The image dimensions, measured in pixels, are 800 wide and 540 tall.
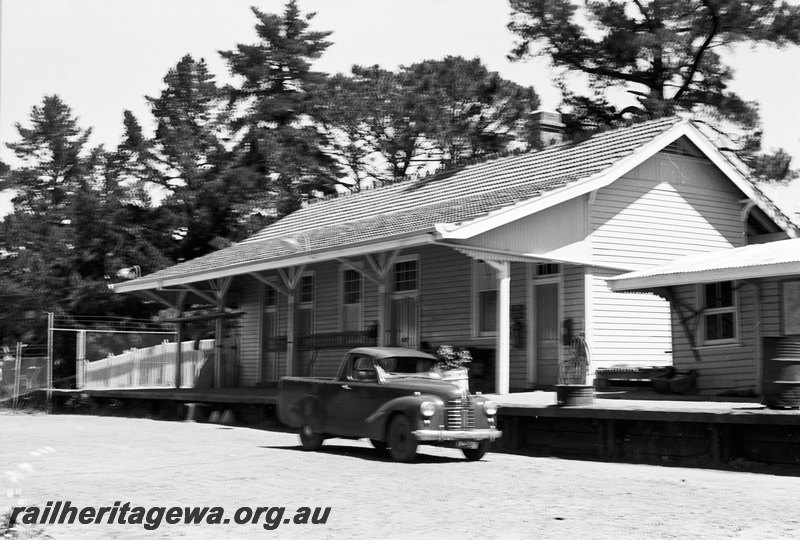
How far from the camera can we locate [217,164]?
47969mm

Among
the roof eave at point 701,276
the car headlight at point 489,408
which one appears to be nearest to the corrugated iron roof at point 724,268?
the roof eave at point 701,276

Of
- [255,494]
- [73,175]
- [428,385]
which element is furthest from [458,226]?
[73,175]

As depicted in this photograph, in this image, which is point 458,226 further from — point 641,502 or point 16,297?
point 16,297

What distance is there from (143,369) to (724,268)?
21.5 meters

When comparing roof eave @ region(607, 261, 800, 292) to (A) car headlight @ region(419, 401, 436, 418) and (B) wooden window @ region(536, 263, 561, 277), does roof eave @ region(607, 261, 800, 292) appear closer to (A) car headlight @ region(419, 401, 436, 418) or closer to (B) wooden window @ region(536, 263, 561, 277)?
(B) wooden window @ region(536, 263, 561, 277)

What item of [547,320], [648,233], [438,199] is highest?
[438,199]

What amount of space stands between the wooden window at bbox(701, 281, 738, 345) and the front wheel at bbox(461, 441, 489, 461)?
6.13 m

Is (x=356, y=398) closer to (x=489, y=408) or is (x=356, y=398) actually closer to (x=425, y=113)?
(x=489, y=408)

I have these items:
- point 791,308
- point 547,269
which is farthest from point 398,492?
point 547,269

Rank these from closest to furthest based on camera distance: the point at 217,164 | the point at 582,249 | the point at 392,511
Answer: the point at 392,511 < the point at 582,249 < the point at 217,164

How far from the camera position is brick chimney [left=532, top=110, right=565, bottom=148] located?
26328 millimetres

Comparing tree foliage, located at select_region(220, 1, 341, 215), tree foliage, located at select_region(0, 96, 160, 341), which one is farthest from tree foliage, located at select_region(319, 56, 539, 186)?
tree foliage, located at select_region(0, 96, 160, 341)

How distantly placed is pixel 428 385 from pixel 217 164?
34437 mm

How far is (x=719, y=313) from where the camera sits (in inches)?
766
